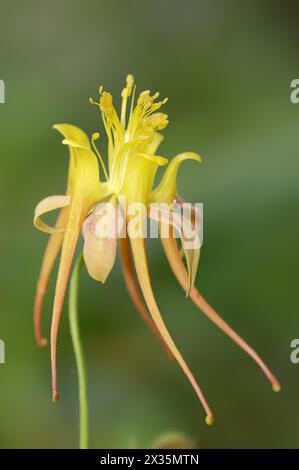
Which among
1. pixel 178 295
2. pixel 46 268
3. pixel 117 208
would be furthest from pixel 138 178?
pixel 178 295

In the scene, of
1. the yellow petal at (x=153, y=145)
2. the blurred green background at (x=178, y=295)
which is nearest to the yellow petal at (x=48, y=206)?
the yellow petal at (x=153, y=145)

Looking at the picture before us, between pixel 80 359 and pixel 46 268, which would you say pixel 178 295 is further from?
pixel 80 359

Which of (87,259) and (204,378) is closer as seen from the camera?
(87,259)

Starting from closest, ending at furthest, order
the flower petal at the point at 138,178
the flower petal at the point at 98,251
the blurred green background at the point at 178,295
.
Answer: the flower petal at the point at 98,251, the flower petal at the point at 138,178, the blurred green background at the point at 178,295

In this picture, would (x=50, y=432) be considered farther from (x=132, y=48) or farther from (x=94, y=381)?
(x=132, y=48)

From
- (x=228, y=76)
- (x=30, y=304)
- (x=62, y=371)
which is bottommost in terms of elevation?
(x=62, y=371)

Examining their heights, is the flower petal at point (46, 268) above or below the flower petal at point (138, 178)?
below

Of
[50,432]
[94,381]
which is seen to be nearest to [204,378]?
[94,381]

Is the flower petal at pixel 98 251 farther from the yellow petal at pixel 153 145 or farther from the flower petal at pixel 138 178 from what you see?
the yellow petal at pixel 153 145
